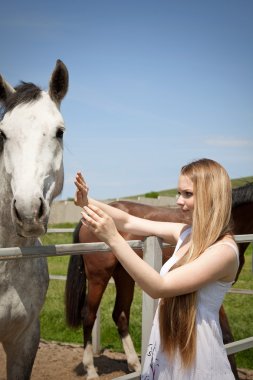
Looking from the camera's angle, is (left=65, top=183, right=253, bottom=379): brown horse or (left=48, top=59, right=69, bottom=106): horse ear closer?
(left=48, top=59, right=69, bottom=106): horse ear

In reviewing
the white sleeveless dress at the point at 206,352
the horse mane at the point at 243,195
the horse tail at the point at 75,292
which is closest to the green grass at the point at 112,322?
the horse tail at the point at 75,292

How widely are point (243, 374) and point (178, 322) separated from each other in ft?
10.8

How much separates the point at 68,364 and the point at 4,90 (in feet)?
11.6

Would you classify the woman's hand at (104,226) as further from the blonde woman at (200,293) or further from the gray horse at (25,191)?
the gray horse at (25,191)

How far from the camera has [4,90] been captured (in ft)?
8.73

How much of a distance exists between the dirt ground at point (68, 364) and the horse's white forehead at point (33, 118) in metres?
3.12

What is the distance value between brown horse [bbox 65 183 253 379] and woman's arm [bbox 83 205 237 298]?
3217 mm

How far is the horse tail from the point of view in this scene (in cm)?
536

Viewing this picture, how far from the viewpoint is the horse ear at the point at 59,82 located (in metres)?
2.84

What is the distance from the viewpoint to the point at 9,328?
2635mm

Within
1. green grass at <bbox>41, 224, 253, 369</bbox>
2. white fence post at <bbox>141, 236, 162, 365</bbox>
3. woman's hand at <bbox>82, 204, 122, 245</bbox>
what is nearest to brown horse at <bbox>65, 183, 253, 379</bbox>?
green grass at <bbox>41, 224, 253, 369</bbox>

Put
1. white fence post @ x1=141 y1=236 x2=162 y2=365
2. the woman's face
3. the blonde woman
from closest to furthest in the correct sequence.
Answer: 1. the blonde woman
2. the woman's face
3. white fence post @ x1=141 y1=236 x2=162 y2=365

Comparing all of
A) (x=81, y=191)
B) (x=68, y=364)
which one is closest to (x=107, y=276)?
(x=68, y=364)

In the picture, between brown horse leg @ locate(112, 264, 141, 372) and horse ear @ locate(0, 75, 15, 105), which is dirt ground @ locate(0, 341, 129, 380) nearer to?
brown horse leg @ locate(112, 264, 141, 372)
